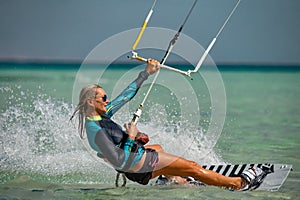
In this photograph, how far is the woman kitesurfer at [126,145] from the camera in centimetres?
694

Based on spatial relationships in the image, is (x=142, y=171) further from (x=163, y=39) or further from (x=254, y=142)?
(x=254, y=142)

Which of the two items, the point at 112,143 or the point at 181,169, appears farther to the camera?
the point at 181,169

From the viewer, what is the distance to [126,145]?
6.99 meters

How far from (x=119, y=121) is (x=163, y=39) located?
9.71ft

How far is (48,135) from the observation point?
10.8 meters

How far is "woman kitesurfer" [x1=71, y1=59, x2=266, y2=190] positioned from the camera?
273 inches

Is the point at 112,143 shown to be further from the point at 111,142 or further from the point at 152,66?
the point at 152,66

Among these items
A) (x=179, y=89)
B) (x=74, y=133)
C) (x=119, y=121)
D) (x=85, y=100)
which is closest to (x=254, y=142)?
(x=119, y=121)

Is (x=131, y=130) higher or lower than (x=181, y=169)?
higher

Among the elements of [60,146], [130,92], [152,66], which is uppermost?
[152,66]

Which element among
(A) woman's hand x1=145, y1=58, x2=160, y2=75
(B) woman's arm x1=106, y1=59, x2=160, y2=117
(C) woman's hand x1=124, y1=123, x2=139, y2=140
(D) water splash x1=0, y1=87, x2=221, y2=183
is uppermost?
(A) woman's hand x1=145, y1=58, x2=160, y2=75

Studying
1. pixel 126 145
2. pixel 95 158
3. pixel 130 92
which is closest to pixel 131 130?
pixel 126 145

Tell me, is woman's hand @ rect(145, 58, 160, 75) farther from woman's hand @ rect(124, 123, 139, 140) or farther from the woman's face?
woman's hand @ rect(124, 123, 139, 140)

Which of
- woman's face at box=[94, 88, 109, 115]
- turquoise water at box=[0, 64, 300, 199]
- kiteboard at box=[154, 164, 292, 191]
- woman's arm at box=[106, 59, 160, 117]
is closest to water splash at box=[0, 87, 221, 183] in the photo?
turquoise water at box=[0, 64, 300, 199]
